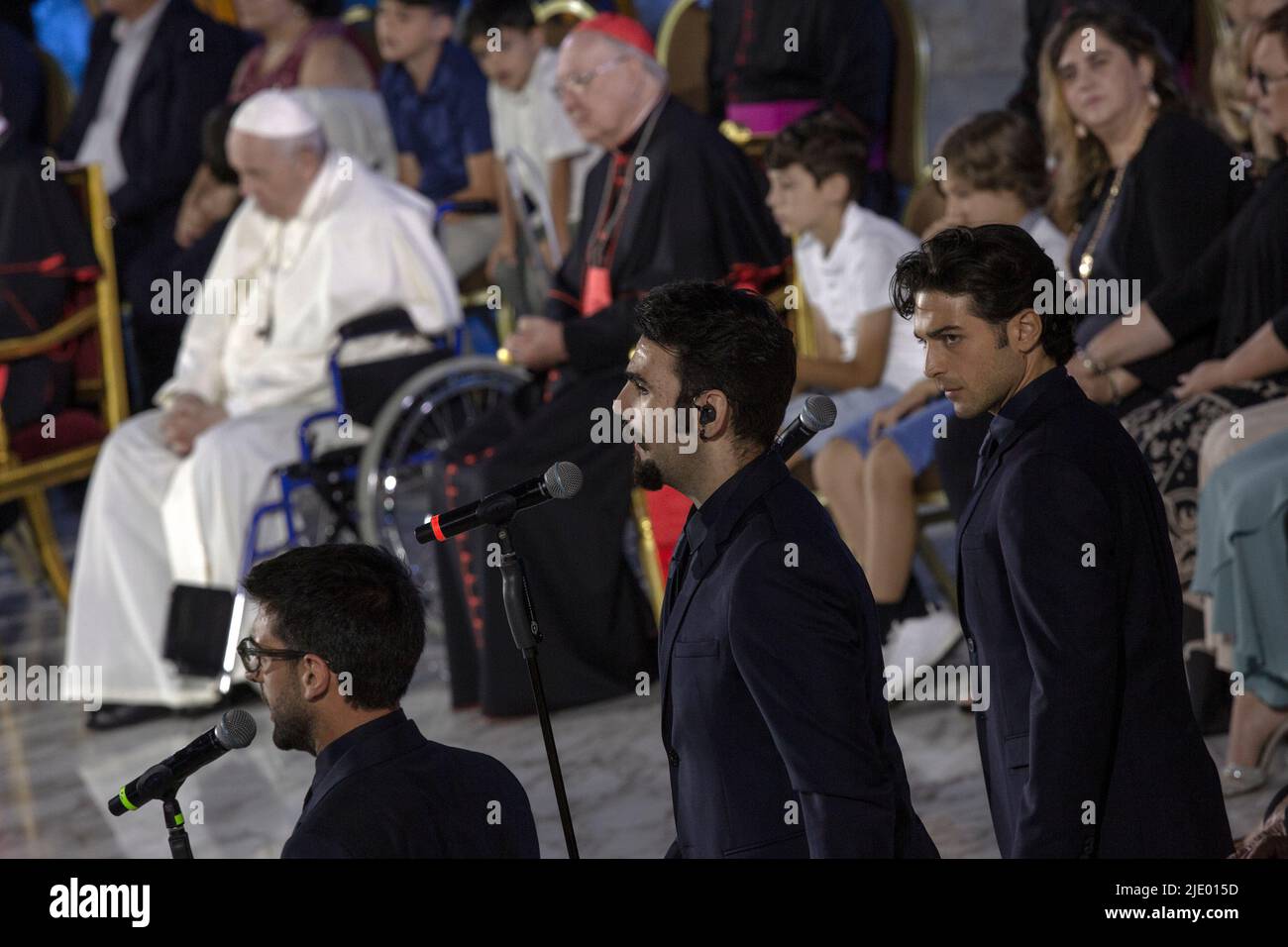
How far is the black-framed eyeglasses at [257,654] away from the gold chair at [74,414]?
11.2 ft

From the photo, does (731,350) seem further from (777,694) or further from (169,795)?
(169,795)

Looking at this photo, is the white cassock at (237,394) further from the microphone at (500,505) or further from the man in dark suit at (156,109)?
the microphone at (500,505)

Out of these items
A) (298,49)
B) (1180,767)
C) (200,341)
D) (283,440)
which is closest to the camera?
(1180,767)

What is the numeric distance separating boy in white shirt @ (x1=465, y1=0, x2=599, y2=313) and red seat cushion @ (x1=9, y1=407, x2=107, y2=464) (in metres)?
1.31

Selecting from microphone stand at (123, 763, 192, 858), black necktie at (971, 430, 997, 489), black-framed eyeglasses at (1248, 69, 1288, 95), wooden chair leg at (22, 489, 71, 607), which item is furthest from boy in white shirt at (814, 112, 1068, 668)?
wooden chair leg at (22, 489, 71, 607)

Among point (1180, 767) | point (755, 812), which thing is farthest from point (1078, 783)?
point (755, 812)

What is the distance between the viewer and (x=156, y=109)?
21.2ft

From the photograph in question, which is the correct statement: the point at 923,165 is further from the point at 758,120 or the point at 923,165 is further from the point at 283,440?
the point at 283,440

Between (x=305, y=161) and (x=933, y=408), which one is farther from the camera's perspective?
(x=305, y=161)

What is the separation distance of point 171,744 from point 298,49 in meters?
2.68

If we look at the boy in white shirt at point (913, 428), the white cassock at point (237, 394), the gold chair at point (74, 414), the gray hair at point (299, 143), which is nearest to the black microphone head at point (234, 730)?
the boy in white shirt at point (913, 428)

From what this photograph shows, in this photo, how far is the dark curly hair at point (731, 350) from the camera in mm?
2010

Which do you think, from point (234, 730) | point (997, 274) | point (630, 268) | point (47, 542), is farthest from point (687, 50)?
point (234, 730)
